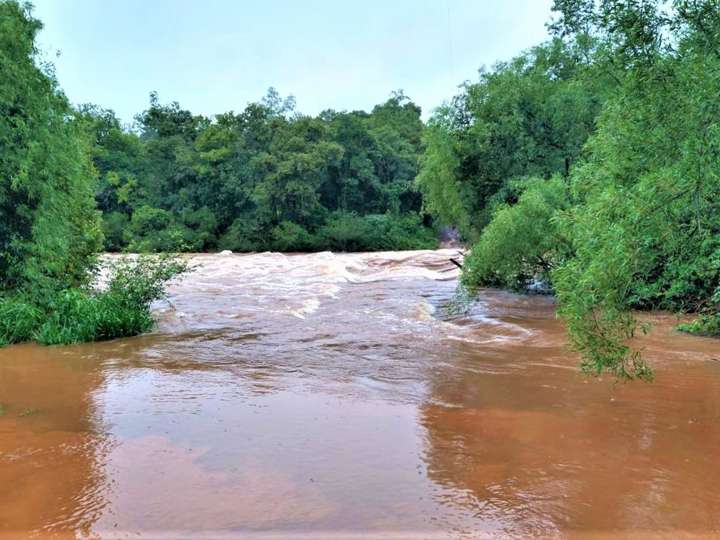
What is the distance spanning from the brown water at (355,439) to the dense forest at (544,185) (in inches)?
36.7

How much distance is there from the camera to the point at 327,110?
56.3 metres

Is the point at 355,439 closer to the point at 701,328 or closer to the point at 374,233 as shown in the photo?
the point at 701,328

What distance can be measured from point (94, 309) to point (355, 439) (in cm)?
811

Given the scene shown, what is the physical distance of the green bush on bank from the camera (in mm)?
11664

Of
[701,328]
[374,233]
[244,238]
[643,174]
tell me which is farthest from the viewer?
[374,233]

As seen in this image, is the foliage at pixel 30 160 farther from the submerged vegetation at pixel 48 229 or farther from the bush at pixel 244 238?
the bush at pixel 244 238

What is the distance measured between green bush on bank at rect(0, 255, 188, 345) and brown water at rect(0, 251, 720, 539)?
1.56 ft

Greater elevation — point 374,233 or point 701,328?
point 374,233

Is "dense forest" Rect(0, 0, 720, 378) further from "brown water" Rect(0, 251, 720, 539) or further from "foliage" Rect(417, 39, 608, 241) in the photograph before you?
"brown water" Rect(0, 251, 720, 539)

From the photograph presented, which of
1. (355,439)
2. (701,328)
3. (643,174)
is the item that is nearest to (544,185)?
(701,328)

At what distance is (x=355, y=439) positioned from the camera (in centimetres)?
652

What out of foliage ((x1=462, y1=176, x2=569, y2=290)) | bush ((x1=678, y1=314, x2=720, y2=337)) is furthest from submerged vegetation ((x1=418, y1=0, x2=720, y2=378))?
foliage ((x1=462, y1=176, x2=569, y2=290))

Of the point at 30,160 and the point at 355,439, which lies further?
the point at 30,160

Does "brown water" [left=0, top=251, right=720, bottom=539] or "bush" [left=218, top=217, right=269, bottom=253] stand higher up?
"bush" [left=218, top=217, right=269, bottom=253]
